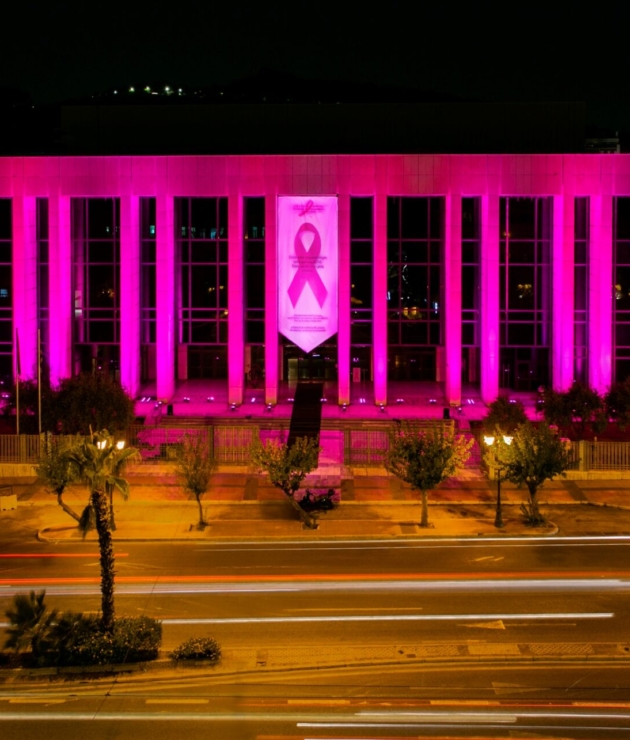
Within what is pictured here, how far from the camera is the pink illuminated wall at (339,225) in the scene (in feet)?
163

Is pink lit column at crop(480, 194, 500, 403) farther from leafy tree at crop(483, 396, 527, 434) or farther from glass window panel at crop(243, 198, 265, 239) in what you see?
glass window panel at crop(243, 198, 265, 239)

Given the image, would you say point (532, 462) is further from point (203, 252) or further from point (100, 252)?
point (100, 252)

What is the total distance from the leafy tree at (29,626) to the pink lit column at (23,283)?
3138 cm

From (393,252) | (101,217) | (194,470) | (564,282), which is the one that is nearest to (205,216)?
(101,217)

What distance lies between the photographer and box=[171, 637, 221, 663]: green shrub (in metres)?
19.8

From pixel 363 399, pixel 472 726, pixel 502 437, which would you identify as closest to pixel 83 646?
pixel 472 726

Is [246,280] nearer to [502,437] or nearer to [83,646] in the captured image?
[502,437]

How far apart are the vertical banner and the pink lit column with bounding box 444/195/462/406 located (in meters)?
6.09

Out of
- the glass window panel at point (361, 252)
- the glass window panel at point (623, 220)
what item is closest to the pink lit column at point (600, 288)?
the glass window panel at point (623, 220)

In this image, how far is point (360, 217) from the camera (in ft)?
172

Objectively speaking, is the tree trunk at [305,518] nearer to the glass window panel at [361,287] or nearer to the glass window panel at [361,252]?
the glass window panel at [361,287]

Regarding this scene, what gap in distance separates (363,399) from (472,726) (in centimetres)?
3460

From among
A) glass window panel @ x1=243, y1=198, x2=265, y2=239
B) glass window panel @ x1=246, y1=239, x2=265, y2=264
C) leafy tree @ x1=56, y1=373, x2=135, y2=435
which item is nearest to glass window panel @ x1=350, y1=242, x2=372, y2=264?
glass window panel @ x1=246, y1=239, x2=265, y2=264

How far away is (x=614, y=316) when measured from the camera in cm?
5091
